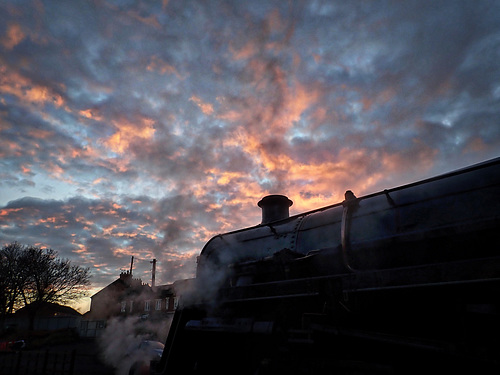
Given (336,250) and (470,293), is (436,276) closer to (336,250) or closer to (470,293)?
(470,293)

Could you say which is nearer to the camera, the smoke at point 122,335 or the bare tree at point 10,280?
the smoke at point 122,335

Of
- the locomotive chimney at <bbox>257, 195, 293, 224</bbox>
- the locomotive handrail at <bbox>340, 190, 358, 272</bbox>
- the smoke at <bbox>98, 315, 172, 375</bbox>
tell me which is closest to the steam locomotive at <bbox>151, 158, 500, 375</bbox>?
the locomotive handrail at <bbox>340, 190, 358, 272</bbox>

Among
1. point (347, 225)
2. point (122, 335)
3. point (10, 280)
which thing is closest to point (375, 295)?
point (347, 225)

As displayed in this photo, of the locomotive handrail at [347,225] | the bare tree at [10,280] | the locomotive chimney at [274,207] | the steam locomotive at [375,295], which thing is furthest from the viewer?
the bare tree at [10,280]

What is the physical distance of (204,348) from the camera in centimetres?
501

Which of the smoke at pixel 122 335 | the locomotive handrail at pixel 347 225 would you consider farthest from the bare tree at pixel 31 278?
the locomotive handrail at pixel 347 225

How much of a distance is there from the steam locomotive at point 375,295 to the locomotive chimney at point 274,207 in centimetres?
187

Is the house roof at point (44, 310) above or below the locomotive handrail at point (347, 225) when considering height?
above

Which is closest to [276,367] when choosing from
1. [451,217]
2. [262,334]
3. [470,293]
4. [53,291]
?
[262,334]

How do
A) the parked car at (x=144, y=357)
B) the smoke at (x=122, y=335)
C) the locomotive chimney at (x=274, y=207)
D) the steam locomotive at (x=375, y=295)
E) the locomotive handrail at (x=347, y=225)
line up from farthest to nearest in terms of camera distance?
the smoke at (x=122, y=335) → the parked car at (x=144, y=357) → the locomotive chimney at (x=274, y=207) → the locomotive handrail at (x=347, y=225) → the steam locomotive at (x=375, y=295)

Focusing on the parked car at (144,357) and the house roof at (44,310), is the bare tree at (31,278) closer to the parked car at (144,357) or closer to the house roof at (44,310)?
the house roof at (44,310)

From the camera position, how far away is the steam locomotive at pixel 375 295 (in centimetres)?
279

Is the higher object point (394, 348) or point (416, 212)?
point (416, 212)

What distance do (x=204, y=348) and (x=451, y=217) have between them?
3.83 metres
